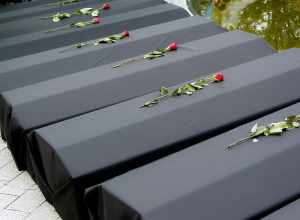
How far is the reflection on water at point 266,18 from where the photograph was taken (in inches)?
339

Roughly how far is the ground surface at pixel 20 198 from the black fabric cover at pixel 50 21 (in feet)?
10.7

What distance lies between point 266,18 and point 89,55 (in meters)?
3.53

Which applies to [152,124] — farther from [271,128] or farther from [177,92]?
[271,128]

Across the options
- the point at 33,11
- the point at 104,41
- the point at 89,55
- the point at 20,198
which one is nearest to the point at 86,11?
the point at 33,11

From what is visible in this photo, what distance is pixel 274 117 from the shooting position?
15.4 feet

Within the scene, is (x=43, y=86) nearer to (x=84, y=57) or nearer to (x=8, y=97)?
(x=8, y=97)

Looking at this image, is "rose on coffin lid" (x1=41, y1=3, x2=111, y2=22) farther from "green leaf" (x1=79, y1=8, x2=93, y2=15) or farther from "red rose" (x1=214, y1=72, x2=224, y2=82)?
"red rose" (x1=214, y1=72, x2=224, y2=82)

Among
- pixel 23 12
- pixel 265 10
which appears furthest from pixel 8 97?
pixel 265 10

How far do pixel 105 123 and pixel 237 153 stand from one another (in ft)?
4.74

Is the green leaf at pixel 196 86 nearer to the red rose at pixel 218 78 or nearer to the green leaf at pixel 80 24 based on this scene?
the red rose at pixel 218 78

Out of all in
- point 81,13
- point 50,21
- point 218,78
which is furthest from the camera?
point 81,13

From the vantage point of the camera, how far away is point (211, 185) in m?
3.75

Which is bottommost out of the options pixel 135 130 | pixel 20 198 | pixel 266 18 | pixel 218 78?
pixel 20 198

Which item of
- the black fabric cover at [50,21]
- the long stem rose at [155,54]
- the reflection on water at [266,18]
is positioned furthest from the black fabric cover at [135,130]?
the black fabric cover at [50,21]
